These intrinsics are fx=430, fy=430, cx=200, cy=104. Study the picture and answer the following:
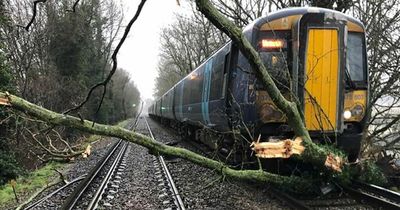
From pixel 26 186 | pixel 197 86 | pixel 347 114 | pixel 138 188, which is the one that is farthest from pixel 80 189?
pixel 197 86

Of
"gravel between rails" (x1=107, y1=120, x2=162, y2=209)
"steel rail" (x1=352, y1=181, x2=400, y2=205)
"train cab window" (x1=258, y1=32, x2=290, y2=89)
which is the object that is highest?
"train cab window" (x1=258, y1=32, x2=290, y2=89)

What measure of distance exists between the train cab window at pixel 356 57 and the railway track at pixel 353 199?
73.6 inches

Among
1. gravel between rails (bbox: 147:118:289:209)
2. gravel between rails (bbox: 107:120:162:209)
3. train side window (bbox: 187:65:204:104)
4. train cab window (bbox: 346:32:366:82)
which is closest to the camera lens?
gravel between rails (bbox: 147:118:289:209)

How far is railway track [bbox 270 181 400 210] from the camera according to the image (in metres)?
5.77

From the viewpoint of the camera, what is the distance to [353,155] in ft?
24.4

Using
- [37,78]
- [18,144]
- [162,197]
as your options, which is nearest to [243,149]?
[162,197]

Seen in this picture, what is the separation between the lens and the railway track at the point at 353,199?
5770mm

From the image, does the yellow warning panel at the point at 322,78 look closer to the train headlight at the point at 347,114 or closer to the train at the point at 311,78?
the train at the point at 311,78

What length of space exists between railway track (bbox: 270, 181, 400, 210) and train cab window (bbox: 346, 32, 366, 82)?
1.87m

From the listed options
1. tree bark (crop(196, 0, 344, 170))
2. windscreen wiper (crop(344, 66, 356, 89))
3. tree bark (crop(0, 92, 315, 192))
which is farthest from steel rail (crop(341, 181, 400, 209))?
windscreen wiper (crop(344, 66, 356, 89))

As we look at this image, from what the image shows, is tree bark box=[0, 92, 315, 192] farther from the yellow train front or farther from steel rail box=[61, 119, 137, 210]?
steel rail box=[61, 119, 137, 210]

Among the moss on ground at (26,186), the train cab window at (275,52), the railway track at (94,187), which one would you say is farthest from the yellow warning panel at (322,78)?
the moss on ground at (26,186)

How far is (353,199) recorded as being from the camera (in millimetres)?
6465

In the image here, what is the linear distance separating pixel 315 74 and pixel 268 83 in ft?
4.78
